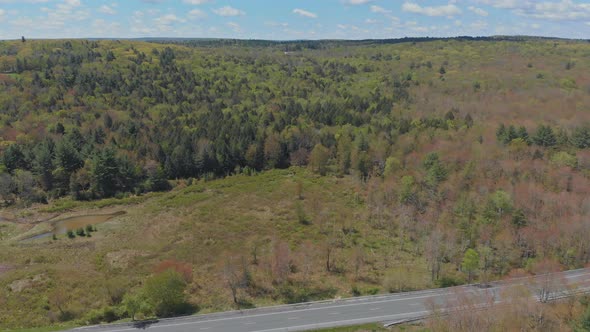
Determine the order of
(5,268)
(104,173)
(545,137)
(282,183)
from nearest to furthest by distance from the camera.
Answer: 1. (5,268)
2. (104,173)
3. (282,183)
4. (545,137)

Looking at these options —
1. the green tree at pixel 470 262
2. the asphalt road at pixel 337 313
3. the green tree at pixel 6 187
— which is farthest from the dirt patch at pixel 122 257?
the green tree at pixel 470 262

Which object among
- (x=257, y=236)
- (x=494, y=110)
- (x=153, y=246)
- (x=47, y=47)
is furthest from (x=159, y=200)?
(x=47, y=47)

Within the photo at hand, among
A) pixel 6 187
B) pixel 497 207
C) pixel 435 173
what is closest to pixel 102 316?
pixel 6 187

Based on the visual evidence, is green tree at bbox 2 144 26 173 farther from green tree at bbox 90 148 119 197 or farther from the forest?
green tree at bbox 90 148 119 197

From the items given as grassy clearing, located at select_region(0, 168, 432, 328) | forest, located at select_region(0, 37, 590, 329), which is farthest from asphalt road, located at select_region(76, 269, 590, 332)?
forest, located at select_region(0, 37, 590, 329)

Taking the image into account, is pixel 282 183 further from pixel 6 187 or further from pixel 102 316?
pixel 6 187

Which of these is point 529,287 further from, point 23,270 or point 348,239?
point 23,270

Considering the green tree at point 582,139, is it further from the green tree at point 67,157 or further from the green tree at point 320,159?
the green tree at point 67,157
